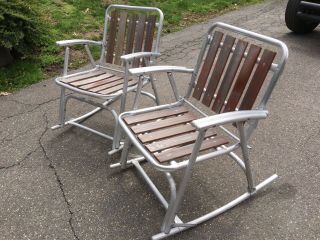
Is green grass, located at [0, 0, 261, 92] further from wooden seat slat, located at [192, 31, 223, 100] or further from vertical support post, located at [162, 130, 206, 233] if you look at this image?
vertical support post, located at [162, 130, 206, 233]

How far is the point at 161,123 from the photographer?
228cm

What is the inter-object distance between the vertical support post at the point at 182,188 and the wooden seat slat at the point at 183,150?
0.45ft

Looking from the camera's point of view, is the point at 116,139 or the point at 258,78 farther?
the point at 116,139

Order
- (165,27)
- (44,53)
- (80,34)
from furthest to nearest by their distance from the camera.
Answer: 1. (165,27)
2. (80,34)
3. (44,53)

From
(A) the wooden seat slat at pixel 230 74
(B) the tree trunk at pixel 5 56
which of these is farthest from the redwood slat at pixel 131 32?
(B) the tree trunk at pixel 5 56

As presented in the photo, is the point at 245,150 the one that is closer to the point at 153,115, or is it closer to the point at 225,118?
the point at 225,118

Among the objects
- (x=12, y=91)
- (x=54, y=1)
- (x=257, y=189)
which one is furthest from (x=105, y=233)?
(x=54, y=1)

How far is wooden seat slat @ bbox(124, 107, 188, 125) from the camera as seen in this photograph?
227 cm

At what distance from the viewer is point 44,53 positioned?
174 inches

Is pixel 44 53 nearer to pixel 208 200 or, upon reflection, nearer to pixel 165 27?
pixel 165 27

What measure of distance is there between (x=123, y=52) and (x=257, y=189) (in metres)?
1.61

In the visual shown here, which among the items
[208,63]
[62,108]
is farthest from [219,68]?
[62,108]

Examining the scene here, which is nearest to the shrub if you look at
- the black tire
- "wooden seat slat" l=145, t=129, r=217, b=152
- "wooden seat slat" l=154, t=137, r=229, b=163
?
"wooden seat slat" l=145, t=129, r=217, b=152

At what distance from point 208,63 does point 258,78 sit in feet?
1.48
